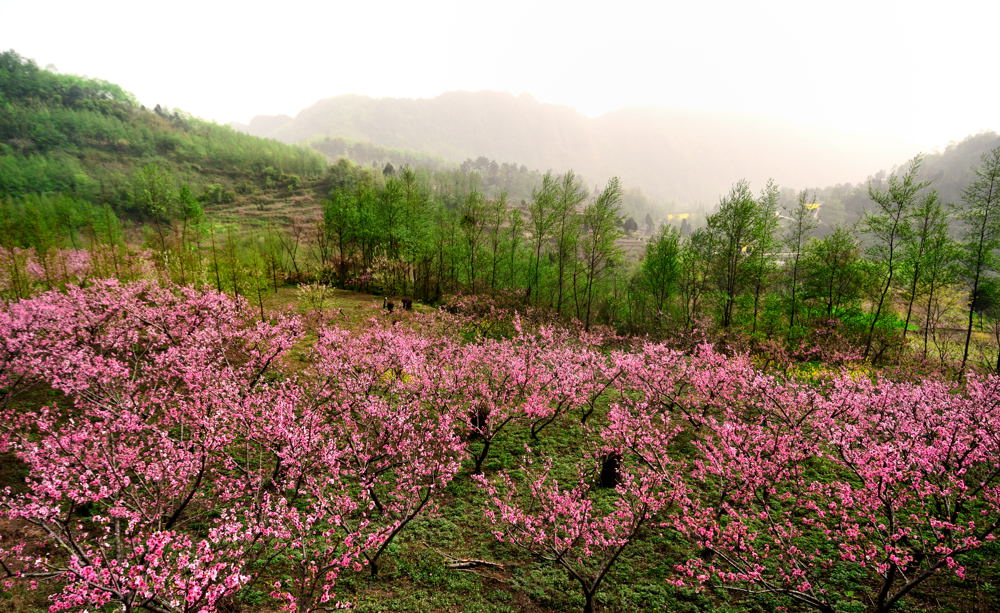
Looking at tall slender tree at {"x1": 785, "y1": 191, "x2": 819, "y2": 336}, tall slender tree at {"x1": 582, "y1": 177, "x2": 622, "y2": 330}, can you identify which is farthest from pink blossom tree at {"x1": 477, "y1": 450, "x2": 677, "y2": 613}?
tall slender tree at {"x1": 785, "y1": 191, "x2": 819, "y2": 336}

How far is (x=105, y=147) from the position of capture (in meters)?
97.5

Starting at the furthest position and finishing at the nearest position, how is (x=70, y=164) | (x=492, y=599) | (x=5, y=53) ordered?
(x=5, y=53), (x=70, y=164), (x=492, y=599)

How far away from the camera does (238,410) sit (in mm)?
7578

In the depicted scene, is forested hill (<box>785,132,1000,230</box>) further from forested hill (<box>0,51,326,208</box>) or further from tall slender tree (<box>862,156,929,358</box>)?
forested hill (<box>0,51,326,208</box>)

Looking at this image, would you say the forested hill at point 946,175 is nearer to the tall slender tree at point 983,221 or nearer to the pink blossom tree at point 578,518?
the tall slender tree at point 983,221

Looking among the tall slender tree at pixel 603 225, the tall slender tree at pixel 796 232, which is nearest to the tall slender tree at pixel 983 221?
the tall slender tree at pixel 796 232

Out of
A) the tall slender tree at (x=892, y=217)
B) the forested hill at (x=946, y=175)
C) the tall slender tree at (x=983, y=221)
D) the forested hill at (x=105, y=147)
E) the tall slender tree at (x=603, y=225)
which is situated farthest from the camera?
Result: the forested hill at (x=946, y=175)

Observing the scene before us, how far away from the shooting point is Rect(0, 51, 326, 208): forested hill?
254 ft

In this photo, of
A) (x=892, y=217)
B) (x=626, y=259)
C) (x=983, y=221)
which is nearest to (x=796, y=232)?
(x=892, y=217)

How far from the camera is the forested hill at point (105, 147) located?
7731 centimetres

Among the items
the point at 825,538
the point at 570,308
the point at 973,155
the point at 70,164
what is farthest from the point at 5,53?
the point at 973,155

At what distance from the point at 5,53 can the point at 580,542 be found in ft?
693

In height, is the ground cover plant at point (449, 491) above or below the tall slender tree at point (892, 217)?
below

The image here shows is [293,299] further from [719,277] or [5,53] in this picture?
[5,53]
